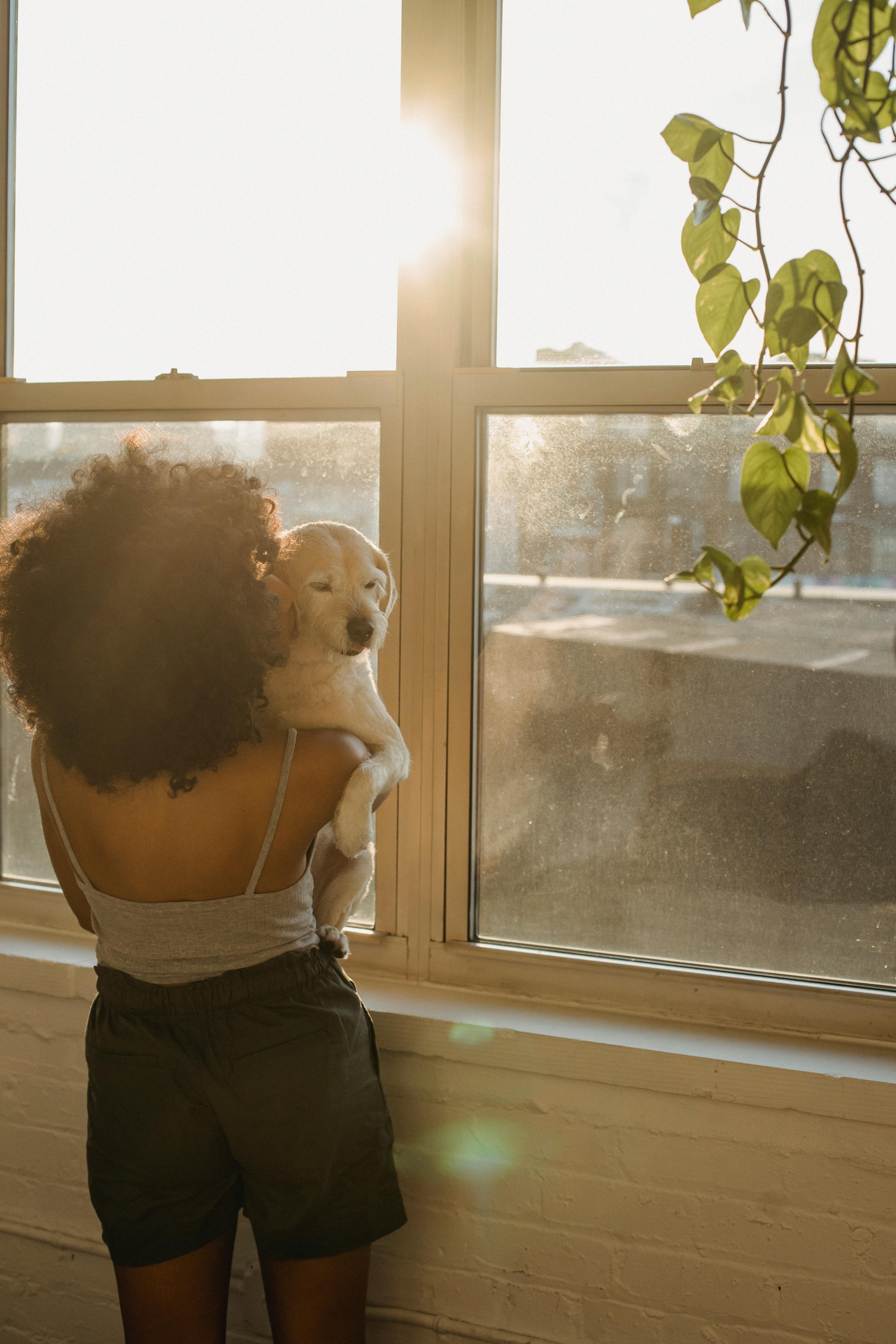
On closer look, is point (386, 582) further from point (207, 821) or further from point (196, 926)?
point (196, 926)

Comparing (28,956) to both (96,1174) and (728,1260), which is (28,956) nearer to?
(96,1174)

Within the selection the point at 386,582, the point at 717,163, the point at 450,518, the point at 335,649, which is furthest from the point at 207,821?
the point at 717,163

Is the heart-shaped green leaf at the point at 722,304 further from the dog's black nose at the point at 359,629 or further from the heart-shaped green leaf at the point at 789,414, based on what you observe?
the dog's black nose at the point at 359,629

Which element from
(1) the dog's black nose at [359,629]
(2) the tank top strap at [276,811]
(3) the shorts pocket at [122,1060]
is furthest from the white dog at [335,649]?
(3) the shorts pocket at [122,1060]

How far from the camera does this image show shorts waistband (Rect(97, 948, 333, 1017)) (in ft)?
4.14

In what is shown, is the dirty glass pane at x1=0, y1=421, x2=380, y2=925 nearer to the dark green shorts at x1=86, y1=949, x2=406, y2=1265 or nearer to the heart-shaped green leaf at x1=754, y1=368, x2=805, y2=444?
the dark green shorts at x1=86, y1=949, x2=406, y2=1265

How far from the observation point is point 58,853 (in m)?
1.32

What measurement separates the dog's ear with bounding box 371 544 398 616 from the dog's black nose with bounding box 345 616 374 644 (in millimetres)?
106

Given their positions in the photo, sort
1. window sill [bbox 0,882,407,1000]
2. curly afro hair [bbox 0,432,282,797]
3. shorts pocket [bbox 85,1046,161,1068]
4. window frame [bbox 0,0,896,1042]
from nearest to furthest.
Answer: curly afro hair [bbox 0,432,282,797] → shorts pocket [bbox 85,1046,161,1068] → window frame [bbox 0,0,896,1042] → window sill [bbox 0,882,407,1000]

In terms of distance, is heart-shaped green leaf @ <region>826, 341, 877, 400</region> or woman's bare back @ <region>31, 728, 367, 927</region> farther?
woman's bare back @ <region>31, 728, 367, 927</region>

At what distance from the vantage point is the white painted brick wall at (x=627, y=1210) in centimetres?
146

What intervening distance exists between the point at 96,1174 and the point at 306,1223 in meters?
0.31

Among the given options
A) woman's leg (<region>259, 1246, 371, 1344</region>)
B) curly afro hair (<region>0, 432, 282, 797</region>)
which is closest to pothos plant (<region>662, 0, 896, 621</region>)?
curly afro hair (<region>0, 432, 282, 797</region>)

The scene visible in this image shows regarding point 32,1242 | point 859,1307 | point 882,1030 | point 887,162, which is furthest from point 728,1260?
point 887,162
